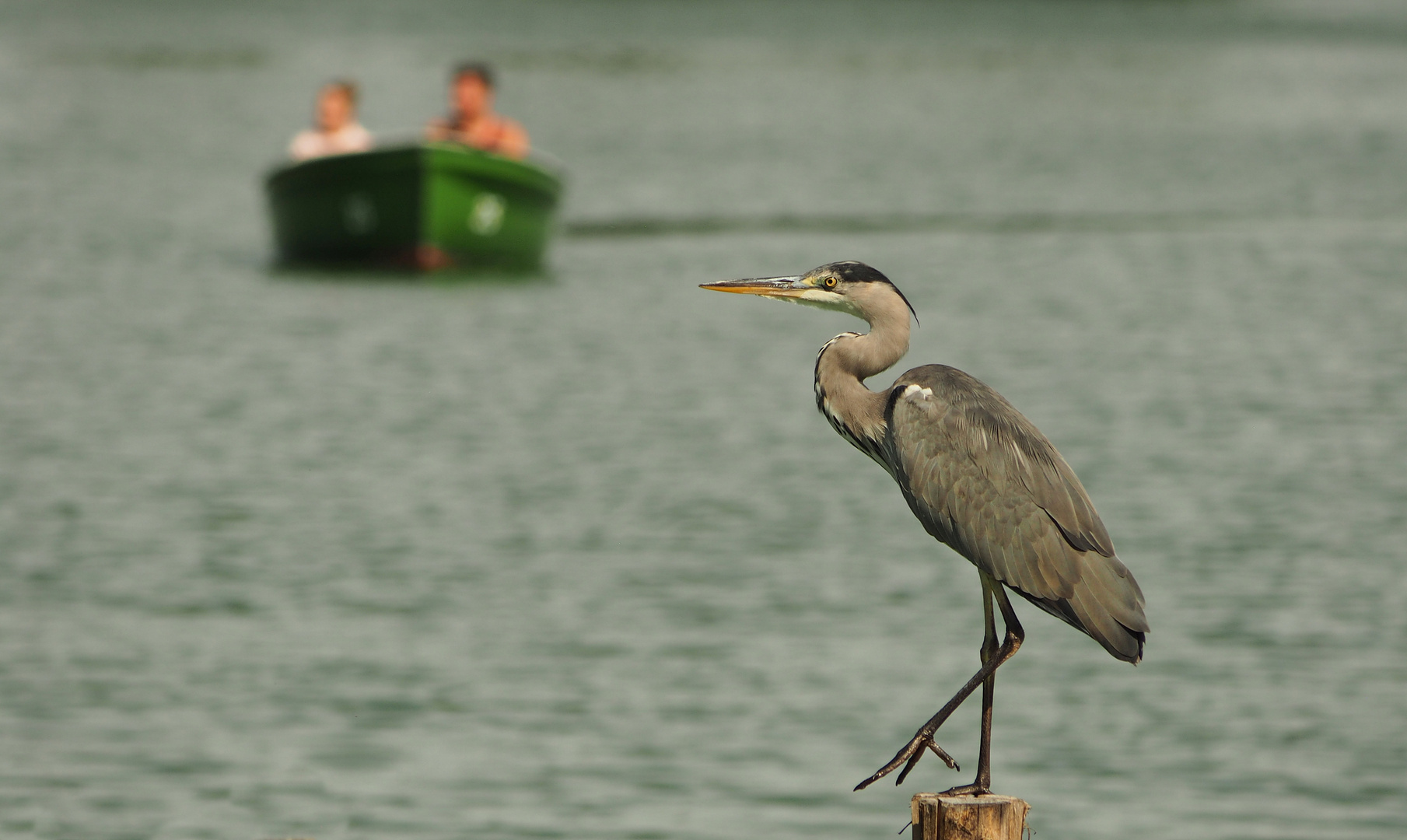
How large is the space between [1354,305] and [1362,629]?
1145 cm

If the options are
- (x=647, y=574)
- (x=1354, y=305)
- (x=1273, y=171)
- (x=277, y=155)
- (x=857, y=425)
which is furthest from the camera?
(x=277, y=155)

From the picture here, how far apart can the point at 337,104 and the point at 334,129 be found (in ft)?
1.46

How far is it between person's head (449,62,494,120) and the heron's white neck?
651 inches

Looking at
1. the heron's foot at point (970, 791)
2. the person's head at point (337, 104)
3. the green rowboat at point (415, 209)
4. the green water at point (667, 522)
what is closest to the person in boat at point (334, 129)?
the person's head at point (337, 104)

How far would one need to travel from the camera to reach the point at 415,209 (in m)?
24.4

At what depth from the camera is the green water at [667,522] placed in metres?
9.28

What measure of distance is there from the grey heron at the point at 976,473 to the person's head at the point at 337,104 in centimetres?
1844

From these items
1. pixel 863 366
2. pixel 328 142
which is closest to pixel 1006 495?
pixel 863 366

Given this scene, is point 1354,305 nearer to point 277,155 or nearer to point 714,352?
point 714,352

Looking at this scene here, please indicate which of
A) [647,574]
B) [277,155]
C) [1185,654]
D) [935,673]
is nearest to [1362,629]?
[1185,654]

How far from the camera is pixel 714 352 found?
65.5ft

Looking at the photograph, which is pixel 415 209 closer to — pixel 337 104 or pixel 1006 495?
pixel 337 104

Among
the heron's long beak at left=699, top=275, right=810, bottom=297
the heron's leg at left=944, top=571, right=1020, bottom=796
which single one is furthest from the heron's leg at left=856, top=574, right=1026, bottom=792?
the heron's long beak at left=699, top=275, right=810, bottom=297

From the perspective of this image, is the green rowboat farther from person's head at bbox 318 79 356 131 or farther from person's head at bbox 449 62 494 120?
person's head at bbox 318 79 356 131
